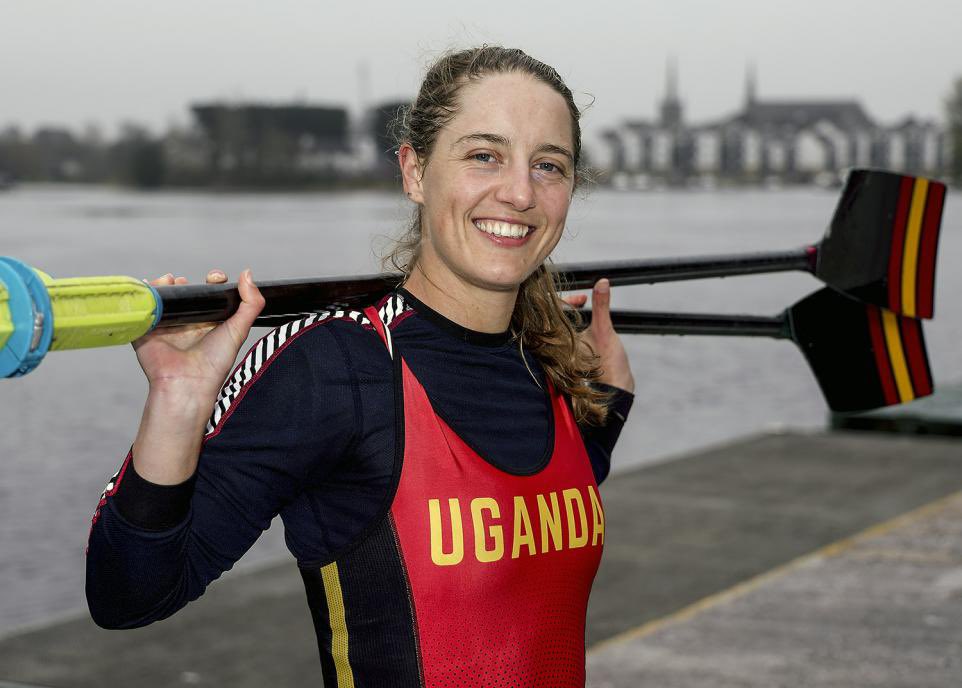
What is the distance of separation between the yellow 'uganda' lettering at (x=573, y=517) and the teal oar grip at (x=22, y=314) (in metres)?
0.88

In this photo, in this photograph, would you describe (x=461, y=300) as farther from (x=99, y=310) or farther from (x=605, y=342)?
(x=99, y=310)

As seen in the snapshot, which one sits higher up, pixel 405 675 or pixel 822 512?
pixel 405 675

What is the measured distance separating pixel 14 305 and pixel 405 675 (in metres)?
0.81

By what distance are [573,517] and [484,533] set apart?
18 centimetres

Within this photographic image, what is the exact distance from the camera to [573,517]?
76.4 inches

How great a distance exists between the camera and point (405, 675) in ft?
5.99

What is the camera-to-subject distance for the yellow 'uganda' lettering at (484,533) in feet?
5.97

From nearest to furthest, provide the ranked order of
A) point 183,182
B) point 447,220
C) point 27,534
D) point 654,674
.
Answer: point 447,220 < point 654,674 < point 27,534 < point 183,182

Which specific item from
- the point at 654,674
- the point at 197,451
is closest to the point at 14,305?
the point at 197,451

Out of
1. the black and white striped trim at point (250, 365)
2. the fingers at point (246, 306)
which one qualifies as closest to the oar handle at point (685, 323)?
the black and white striped trim at point (250, 365)

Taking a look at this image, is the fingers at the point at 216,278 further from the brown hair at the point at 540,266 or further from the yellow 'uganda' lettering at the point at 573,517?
the yellow 'uganda' lettering at the point at 573,517

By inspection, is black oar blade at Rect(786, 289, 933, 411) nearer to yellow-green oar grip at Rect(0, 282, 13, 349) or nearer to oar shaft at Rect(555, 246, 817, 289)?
oar shaft at Rect(555, 246, 817, 289)

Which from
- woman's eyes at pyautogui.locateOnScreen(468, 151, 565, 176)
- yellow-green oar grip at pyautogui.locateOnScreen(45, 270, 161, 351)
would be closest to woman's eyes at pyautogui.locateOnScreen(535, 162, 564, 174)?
woman's eyes at pyautogui.locateOnScreen(468, 151, 565, 176)

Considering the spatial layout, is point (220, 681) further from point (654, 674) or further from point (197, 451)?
point (197, 451)
